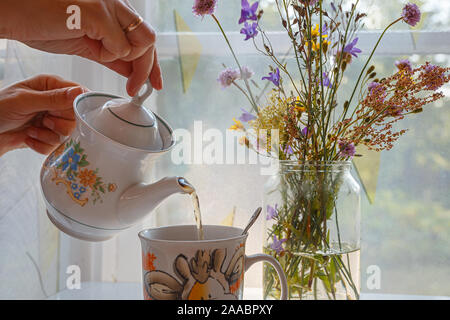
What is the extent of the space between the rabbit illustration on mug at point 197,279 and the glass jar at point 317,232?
168mm

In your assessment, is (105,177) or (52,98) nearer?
(105,177)

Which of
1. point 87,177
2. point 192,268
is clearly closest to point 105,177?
point 87,177

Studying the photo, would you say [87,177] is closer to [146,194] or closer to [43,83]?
[146,194]

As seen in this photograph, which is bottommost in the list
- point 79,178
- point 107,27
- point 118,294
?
point 118,294

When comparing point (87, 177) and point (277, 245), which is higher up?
point (87, 177)

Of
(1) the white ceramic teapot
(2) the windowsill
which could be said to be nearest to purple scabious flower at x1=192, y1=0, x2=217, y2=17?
(1) the white ceramic teapot

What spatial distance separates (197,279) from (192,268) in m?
0.01

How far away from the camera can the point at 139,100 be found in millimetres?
605

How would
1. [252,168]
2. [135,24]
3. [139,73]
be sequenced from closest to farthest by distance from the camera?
[135,24]
[139,73]
[252,168]

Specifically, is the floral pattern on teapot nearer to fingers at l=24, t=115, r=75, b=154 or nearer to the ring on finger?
the ring on finger

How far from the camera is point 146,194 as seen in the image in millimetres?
554

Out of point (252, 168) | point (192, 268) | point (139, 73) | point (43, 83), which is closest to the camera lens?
point (192, 268)

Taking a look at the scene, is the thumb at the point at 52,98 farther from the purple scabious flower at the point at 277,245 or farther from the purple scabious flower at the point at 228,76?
the purple scabious flower at the point at 277,245

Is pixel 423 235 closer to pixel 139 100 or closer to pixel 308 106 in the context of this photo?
pixel 308 106
